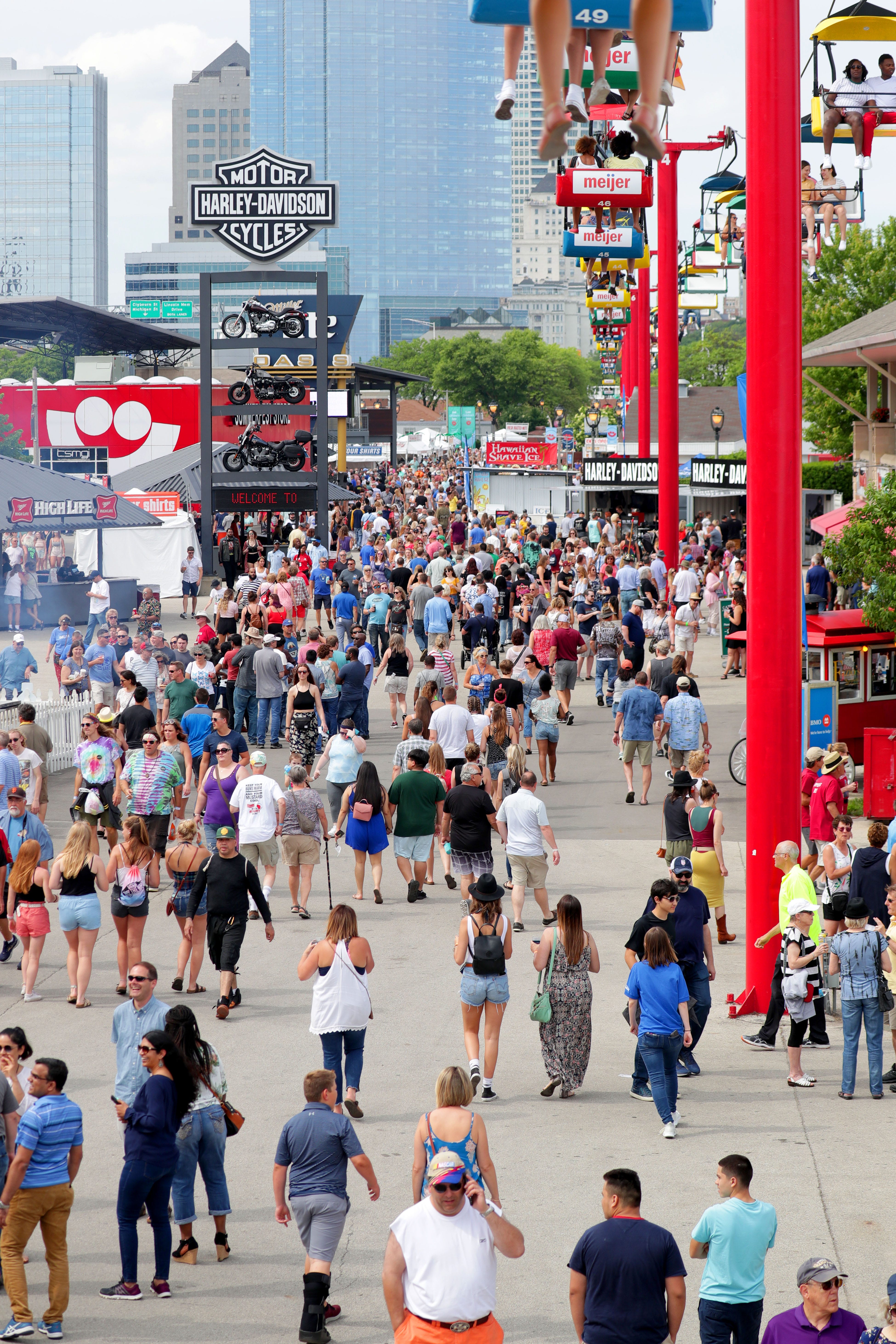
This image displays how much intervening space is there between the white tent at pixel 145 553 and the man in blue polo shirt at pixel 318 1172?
29.8 meters

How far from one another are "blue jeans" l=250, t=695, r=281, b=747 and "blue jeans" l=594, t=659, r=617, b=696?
540cm

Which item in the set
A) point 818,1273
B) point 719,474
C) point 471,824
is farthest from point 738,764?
point 719,474

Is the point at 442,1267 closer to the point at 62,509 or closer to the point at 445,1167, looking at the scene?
the point at 445,1167

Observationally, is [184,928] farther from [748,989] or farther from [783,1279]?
[783,1279]

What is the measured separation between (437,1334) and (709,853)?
23.1ft

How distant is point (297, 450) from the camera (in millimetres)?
37000

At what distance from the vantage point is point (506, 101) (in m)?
5.07

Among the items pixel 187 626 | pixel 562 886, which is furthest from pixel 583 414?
pixel 562 886

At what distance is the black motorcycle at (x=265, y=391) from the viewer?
37250mm

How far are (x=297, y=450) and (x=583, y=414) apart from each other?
136 feet

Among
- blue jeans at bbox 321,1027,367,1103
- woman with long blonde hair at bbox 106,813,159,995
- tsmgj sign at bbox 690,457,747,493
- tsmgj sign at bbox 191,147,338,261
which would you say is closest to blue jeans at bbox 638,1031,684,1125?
blue jeans at bbox 321,1027,367,1103

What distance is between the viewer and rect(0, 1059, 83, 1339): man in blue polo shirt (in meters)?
6.68

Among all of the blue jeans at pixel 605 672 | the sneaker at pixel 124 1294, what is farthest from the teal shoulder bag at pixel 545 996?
the blue jeans at pixel 605 672

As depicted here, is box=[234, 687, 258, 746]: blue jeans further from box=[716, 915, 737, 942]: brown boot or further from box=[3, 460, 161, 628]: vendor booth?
box=[3, 460, 161, 628]: vendor booth
